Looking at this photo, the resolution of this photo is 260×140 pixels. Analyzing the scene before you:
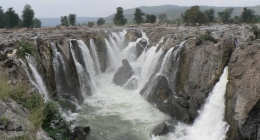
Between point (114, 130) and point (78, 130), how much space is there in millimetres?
2560

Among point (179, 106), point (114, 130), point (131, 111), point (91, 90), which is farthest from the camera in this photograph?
point (91, 90)

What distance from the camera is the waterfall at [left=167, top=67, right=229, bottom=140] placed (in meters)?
12.8

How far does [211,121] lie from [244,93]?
2561 millimetres

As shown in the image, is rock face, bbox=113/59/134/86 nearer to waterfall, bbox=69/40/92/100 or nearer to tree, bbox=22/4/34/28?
waterfall, bbox=69/40/92/100

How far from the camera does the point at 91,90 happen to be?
70.9 ft

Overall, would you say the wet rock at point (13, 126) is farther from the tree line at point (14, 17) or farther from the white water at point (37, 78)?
the tree line at point (14, 17)

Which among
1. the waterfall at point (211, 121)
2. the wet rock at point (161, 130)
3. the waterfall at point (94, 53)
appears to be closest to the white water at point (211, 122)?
the waterfall at point (211, 121)

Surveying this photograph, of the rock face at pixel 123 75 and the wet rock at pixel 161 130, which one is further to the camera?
the rock face at pixel 123 75

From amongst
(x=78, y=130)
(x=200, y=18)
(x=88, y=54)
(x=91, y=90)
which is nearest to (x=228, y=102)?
(x=78, y=130)

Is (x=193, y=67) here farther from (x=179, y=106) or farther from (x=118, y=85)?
(x=118, y=85)

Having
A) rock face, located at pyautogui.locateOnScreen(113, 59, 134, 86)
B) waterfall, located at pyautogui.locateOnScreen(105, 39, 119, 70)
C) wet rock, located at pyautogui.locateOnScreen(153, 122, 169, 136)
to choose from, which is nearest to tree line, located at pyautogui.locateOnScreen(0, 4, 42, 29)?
waterfall, located at pyautogui.locateOnScreen(105, 39, 119, 70)

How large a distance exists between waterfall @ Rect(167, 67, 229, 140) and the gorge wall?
0.39 m

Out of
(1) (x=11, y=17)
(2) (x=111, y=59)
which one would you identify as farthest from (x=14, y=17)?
(2) (x=111, y=59)

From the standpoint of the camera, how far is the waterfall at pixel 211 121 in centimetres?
1280
